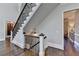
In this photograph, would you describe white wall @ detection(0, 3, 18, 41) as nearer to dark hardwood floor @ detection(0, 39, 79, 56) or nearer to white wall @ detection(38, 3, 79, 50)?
dark hardwood floor @ detection(0, 39, 79, 56)

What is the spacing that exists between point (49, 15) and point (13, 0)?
3.75ft

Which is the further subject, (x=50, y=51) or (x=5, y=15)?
(x=50, y=51)

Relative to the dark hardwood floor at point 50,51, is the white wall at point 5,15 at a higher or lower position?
higher

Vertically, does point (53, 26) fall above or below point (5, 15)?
below

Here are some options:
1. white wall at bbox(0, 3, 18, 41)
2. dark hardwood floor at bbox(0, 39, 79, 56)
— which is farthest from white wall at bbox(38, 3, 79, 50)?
Result: white wall at bbox(0, 3, 18, 41)

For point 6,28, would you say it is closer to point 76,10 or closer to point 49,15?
point 49,15

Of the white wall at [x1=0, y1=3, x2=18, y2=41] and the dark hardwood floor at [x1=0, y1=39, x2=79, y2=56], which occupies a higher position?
the white wall at [x1=0, y1=3, x2=18, y2=41]

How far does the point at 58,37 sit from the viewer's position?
9.70 ft

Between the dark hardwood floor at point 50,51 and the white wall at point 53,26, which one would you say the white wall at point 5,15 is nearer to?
the dark hardwood floor at point 50,51

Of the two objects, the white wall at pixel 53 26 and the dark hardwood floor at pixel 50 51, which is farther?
the white wall at pixel 53 26

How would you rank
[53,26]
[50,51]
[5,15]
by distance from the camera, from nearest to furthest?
[5,15] < [50,51] < [53,26]

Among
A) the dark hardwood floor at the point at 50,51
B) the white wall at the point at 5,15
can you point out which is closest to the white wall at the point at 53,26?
the dark hardwood floor at the point at 50,51

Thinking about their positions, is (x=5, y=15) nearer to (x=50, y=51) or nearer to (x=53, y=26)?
(x=53, y=26)

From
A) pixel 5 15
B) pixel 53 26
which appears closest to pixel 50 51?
pixel 53 26
